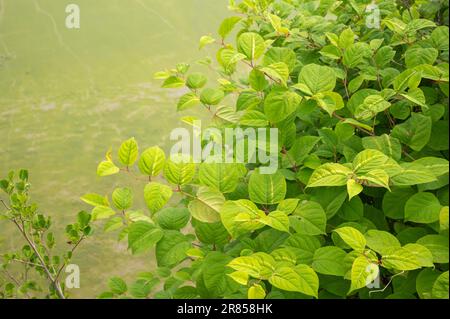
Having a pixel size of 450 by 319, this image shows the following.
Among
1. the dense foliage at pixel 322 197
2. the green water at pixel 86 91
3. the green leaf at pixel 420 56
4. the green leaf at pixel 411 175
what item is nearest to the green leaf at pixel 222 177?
the dense foliage at pixel 322 197

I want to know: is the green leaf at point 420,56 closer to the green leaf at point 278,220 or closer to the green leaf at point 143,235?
the green leaf at point 278,220

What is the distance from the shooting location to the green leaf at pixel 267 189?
623 mm

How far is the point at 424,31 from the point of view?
81 centimetres

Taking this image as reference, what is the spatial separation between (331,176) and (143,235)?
0.26 meters

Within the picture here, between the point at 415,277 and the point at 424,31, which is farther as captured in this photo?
the point at 424,31

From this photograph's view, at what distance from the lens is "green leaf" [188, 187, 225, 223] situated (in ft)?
1.99

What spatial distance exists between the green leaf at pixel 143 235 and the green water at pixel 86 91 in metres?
1.40

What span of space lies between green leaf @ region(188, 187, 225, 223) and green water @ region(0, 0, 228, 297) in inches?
56.8

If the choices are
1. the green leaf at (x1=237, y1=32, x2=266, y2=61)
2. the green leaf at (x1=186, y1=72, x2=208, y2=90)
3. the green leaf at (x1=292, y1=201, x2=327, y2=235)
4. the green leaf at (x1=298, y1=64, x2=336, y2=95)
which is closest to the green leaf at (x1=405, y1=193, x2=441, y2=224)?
the green leaf at (x1=292, y1=201, x2=327, y2=235)

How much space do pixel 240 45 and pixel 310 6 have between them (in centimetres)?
44

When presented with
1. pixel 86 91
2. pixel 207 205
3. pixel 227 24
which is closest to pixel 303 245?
pixel 207 205

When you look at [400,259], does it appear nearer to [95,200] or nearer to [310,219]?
[310,219]

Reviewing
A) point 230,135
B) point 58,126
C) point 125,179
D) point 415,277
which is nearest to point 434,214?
point 415,277

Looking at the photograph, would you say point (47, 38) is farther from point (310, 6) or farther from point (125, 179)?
point (310, 6)
